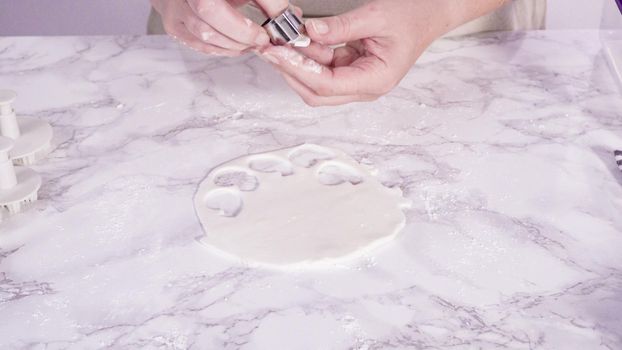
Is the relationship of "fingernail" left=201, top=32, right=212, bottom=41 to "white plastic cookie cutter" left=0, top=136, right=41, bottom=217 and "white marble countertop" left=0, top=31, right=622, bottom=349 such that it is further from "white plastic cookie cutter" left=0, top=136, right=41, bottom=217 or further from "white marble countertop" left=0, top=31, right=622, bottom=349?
"white plastic cookie cutter" left=0, top=136, right=41, bottom=217

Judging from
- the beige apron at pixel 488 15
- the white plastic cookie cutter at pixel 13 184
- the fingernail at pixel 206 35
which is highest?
the fingernail at pixel 206 35

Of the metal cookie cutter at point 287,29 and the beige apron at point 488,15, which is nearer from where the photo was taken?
the metal cookie cutter at point 287,29

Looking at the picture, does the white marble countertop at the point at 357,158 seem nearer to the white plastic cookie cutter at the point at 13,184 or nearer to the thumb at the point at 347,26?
the white plastic cookie cutter at the point at 13,184

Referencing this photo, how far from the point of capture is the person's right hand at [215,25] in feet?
3.26

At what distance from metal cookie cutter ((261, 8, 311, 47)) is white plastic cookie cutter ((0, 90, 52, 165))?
1.06 feet

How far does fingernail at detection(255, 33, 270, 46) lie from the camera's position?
3.30 ft

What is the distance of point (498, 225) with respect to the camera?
0.94 meters

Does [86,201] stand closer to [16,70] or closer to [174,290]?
[174,290]

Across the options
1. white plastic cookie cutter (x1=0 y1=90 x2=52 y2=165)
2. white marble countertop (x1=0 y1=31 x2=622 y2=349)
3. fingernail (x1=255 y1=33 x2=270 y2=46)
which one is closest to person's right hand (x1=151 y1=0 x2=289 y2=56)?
fingernail (x1=255 y1=33 x2=270 y2=46)

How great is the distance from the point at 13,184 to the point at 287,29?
0.37m

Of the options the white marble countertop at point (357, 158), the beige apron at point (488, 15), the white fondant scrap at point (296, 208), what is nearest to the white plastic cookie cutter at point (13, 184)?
the white marble countertop at point (357, 158)

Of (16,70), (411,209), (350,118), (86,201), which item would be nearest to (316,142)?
(350,118)

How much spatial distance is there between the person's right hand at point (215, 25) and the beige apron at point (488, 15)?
20 centimetres

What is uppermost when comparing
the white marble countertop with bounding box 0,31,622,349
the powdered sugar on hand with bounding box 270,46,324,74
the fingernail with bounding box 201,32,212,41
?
the fingernail with bounding box 201,32,212,41
